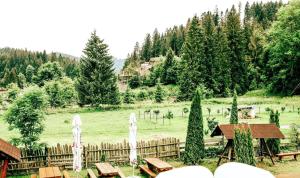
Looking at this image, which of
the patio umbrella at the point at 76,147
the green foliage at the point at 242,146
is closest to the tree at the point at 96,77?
the patio umbrella at the point at 76,147

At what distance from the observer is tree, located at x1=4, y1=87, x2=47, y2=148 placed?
22.4 metres

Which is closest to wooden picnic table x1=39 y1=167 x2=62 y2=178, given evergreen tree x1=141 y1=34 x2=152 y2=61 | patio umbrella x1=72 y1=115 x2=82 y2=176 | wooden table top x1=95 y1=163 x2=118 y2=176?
patio umbrella x1=72 y1=115 x2=82 y2=176

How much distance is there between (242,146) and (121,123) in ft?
69.3

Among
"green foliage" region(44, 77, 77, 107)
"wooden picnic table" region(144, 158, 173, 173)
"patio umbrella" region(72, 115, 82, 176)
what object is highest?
"green foliage" region(44, 77, 77, 107)

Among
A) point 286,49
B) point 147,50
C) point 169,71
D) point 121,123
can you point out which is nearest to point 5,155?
point 121,123

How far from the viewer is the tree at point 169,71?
9506 cm

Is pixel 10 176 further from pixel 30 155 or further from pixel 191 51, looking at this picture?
pixel 191 51

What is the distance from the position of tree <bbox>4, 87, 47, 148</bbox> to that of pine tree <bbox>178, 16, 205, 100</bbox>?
46.1 m

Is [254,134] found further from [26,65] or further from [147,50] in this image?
[26,65]

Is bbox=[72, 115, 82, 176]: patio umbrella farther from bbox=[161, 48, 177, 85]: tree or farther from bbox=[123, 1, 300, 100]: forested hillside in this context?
bbox=[161, 48, 177, 85]: tree

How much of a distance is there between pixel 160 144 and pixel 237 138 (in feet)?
20.9

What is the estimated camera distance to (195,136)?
77.2ft

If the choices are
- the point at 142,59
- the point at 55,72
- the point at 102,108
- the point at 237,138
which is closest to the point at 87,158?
the point at 237,138

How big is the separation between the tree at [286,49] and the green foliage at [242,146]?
4447 centimetres
